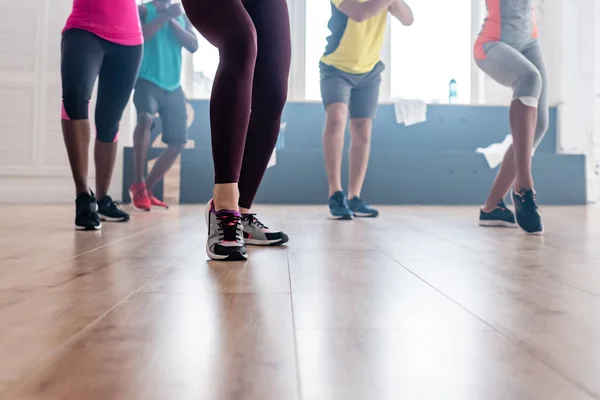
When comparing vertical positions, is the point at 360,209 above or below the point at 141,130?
below

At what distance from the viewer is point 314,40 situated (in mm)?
5523

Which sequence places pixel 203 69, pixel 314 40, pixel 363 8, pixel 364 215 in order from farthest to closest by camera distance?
pixel 314 40
pixel 203 69
pixel 364 215
pixel 363 8

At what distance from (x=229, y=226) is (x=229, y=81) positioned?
285 millimetres

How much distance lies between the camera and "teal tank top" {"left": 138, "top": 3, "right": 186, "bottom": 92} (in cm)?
306

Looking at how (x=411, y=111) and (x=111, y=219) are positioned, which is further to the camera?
(x=411, y=111)

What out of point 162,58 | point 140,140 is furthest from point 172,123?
point 162,58

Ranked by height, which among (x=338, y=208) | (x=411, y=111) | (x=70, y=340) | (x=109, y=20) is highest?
(x=411, y=111)

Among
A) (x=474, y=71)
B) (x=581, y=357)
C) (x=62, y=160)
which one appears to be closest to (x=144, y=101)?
(x=62, y=160)

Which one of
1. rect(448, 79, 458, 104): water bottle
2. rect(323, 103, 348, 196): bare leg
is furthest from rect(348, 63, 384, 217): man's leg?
rect(448, 79, 458, 104): water bottle

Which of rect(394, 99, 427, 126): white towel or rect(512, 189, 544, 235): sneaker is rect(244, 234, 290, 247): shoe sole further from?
rect(394, 99, 427, 126): white towel

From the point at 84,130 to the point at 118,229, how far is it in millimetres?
335

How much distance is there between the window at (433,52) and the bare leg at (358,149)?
3.01m

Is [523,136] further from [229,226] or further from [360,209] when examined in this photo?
[229,226]

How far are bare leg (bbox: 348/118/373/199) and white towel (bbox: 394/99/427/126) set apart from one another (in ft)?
7.03
